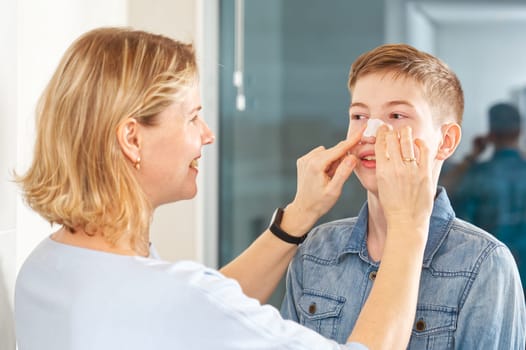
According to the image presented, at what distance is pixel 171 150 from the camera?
3.59ft

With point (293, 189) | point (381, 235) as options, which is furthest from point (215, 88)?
point (381, 235)

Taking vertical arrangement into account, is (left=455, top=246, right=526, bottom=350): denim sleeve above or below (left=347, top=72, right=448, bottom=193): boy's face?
below

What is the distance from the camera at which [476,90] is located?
2408 millimetres

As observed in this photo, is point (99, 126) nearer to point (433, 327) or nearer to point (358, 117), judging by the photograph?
point (358, 117)

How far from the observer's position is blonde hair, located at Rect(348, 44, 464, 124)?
4.27 ft

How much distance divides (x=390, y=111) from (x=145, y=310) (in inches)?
22.4

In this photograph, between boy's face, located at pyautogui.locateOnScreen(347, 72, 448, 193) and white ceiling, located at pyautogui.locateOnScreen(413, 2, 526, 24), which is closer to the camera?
boy's face, located at pyautogui.locateOnScreen(347, 72, 448, 193)

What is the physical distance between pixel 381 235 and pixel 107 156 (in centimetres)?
55

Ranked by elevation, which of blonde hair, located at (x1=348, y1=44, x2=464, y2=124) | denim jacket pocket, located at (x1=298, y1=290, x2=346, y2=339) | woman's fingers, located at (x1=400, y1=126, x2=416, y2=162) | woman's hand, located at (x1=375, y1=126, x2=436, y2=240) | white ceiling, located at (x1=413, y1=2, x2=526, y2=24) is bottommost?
denim jacket pocket, located at (x1=298, y1=290, x2=346, y2=339)

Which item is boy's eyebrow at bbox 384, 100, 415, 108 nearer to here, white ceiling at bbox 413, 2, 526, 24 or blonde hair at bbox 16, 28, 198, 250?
blonde hair at bbox 16, 28, 198, 250

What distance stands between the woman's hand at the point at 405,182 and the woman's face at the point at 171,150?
0.95 ft

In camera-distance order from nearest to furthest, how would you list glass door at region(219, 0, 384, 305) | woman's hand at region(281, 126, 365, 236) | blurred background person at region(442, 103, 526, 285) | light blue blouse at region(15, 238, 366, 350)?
1. light blue blouse at region(15, 238, 366, 350)
2. woman's hand at region(281, 126, 365, 236)
3. blurred background person at region(442, 103, 526, 285)
4. glass door at region(219, 0, 384, 305)

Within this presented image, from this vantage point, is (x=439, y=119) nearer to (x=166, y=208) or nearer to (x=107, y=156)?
(x=107, y=156)

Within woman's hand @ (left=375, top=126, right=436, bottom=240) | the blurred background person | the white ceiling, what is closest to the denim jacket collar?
woman's hand @ (left=375, top=126, right=436, bottom=240)
